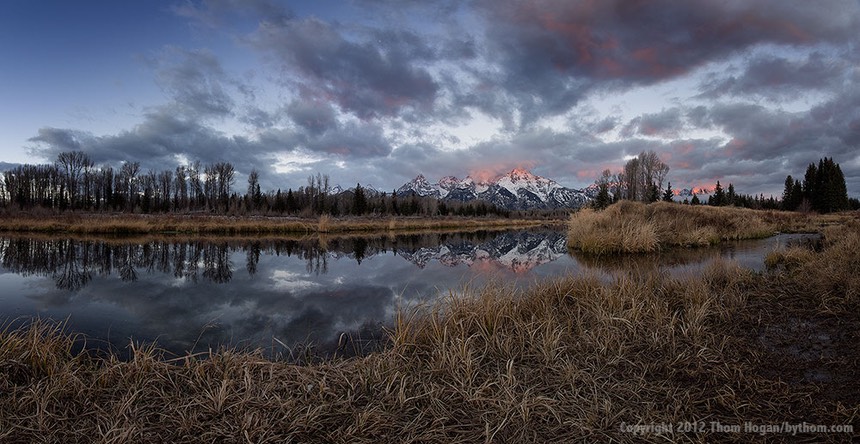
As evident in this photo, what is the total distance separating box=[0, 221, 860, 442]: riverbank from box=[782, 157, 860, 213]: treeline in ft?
259

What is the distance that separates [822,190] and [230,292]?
90.0 m

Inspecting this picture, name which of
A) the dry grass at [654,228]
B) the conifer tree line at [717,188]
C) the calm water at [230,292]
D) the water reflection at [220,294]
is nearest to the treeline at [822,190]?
the conifer tree line at [717,188]

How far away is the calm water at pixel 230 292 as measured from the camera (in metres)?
5.90

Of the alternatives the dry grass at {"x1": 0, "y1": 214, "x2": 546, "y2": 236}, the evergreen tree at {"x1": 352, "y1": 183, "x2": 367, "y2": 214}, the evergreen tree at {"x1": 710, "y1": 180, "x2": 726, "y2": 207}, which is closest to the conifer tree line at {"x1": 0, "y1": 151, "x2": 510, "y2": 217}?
the evergreen tree at {"x1": 352, "y1": 183, "x2": 367, "y2": 214}

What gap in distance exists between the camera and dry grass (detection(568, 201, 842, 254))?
16.3 m

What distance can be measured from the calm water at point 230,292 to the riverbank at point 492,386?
1.06 m

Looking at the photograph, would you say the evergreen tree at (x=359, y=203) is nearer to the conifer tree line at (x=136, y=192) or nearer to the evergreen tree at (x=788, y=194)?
the conifer tree line at (x=136, y=192)

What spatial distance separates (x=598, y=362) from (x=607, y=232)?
48.3ft

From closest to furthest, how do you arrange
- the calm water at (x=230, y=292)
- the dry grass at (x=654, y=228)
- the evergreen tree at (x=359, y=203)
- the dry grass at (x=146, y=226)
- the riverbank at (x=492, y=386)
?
the riverbank at (x=492, y=386), the calm water at (x=230, y=292), the dry grass at (x=654, y=228), the dry grass at (x=146, y=226), the evergreen tree at (x=359, y=203)

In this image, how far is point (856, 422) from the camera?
2.59 meters

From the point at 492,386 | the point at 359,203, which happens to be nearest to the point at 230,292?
the point at 492,386

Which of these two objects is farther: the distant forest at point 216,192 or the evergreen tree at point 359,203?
the evergreen tree at point 359,203

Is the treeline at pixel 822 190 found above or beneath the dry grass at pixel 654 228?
above

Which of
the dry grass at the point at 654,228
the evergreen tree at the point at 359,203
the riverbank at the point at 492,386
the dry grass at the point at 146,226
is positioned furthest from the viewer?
the evergreen tree at the point at 359,203
